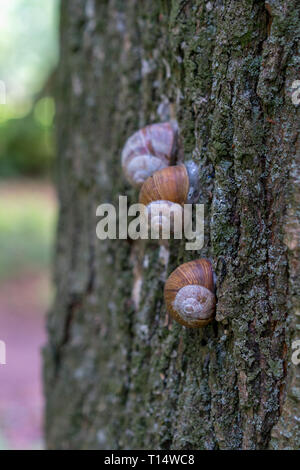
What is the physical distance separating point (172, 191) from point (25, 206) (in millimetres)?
10123

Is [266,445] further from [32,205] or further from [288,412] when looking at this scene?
[32,205]

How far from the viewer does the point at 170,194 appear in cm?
108

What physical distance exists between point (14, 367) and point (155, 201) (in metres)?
5.15

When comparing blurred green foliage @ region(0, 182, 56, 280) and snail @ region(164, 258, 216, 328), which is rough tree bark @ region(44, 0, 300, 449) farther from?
blurred green foliage @ region(0, 182, 56, 280)

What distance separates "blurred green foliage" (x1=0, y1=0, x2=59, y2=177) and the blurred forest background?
0.03 m

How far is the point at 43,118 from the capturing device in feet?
47.0

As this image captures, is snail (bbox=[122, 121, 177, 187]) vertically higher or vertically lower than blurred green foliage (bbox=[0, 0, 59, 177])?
lower

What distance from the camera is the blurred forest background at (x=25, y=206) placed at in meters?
4.77

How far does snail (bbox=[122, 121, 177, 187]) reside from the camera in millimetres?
1173

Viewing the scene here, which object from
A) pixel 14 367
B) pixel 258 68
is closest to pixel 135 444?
pixel 258 68

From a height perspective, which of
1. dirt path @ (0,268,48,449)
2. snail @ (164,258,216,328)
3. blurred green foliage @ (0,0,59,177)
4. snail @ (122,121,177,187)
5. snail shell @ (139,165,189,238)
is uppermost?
blurred green foliage @ (0,0,59,177)

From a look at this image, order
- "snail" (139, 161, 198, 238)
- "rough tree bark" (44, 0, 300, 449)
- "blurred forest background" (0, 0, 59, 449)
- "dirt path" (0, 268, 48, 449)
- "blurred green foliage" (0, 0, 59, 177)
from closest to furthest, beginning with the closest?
"rough tree bark" (44, 0, 300, 449) < "snail" (139, 161, 198, 238) < "dirt path" (0, 268, 48, 449) < "blurred forest background" (0, 0, 59, 449) < "blurred green foliage" (0, 0, 59, 177)

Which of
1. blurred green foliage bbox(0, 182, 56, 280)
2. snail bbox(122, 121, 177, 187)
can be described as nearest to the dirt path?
blurred green foliage bbox(0, 182, 56, 280)

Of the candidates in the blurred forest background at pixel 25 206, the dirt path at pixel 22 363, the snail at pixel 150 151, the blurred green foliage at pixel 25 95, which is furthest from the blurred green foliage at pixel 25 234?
the snail at pixel 150 151
